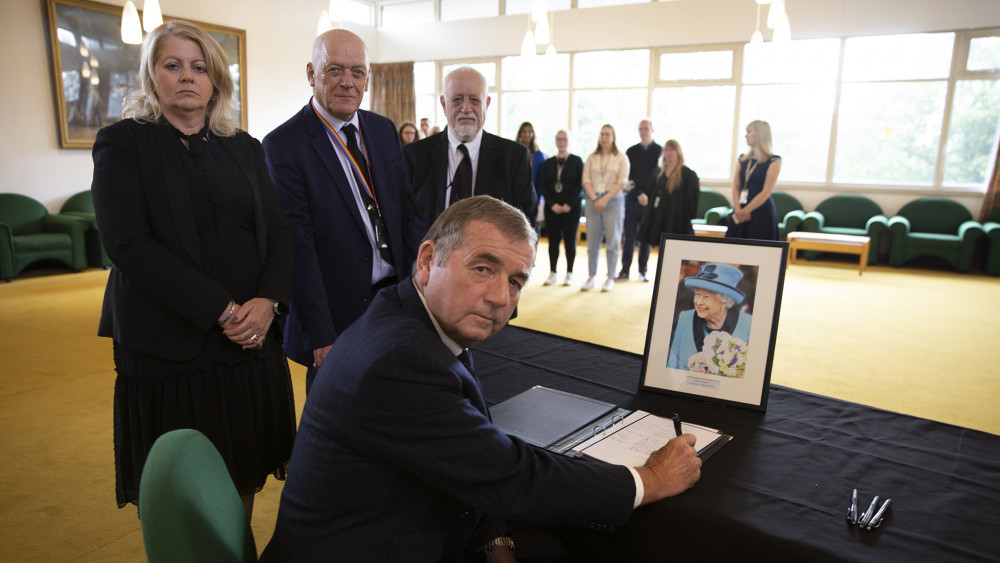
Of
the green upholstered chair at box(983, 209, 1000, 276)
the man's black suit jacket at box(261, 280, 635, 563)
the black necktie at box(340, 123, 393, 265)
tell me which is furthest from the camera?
the green upholstered chair at box(983, 209, 1000, 276)

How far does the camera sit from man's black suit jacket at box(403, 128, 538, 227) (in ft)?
9.52

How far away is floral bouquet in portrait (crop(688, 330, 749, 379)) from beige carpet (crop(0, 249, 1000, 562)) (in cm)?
171

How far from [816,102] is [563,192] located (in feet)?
16.6

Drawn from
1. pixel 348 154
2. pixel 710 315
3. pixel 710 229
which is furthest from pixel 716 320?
pixel 710 229

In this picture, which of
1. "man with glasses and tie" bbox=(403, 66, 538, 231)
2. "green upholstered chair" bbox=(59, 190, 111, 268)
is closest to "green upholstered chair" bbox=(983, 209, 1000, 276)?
"man with glasses and tie" bbox=(403, 66, 538, 231)

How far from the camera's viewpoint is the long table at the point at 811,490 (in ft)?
3.38

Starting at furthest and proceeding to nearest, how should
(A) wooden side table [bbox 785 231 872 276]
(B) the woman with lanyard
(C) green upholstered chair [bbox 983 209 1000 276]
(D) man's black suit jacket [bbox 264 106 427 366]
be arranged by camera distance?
Result: (A) wooden side table [bbox 785 231 872 276] < (C) green upholstered chair [bbox 983 209 1000 276] < (B) the woman with lanyard < (D) man's black suit jacket [bbox 264 106 427 366]

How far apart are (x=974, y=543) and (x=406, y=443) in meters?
0.95

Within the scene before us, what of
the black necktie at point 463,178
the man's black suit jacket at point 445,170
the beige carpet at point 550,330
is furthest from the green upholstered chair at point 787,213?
the black necktie at point 463,178

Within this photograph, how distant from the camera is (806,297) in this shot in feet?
21.2

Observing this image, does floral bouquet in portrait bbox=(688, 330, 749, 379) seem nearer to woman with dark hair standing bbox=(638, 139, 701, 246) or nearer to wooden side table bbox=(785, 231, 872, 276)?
woman with dark hair standing bbox=(638, 139, 701, 246)

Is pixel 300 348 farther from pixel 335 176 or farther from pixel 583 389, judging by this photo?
pixel 583 389

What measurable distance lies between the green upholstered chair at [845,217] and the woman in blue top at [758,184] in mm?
3542

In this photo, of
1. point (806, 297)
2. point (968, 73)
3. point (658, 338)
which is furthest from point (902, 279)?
point (658, 338)
